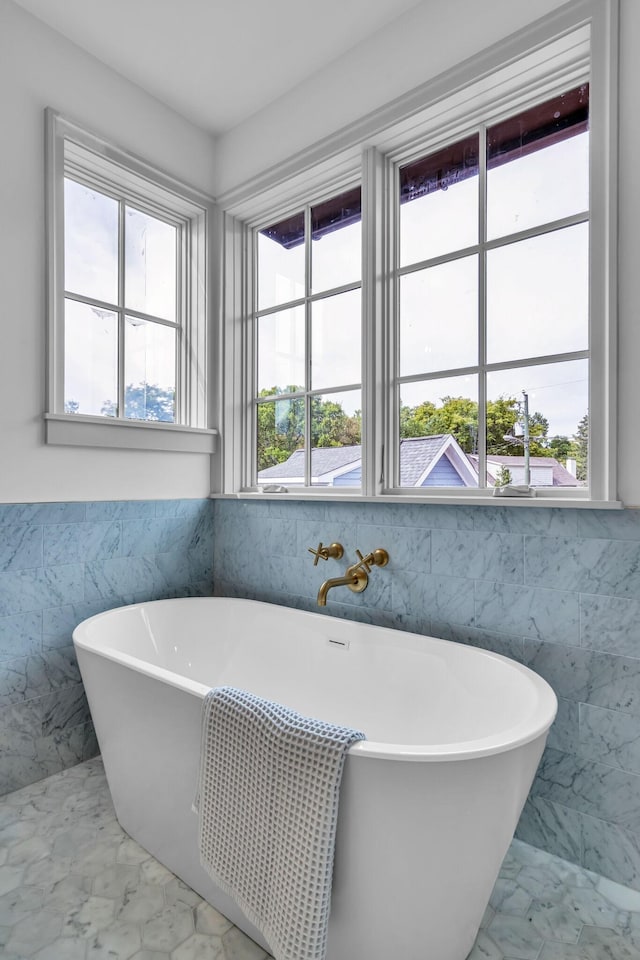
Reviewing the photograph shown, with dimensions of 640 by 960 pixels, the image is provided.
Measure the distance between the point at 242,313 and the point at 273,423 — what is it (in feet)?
1.99

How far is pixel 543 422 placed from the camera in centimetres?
175

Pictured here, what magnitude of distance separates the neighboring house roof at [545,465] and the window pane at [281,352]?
0.99 metres

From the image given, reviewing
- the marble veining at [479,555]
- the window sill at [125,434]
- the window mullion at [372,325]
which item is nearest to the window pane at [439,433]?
the window mullion at [372,325]

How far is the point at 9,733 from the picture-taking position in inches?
74.8

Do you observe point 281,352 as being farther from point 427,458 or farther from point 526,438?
point 526,438

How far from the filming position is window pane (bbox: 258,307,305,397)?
2.50 meters

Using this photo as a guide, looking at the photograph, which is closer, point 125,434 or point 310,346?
point 125,434

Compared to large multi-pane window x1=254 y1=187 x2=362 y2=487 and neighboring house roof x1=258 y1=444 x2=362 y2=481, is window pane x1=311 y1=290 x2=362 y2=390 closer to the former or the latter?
large multi-pane window x1=254 y1=187 x2=362 y2=487

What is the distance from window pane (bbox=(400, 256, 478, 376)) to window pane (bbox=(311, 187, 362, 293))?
0.30m

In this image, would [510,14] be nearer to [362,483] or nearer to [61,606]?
[362,483]

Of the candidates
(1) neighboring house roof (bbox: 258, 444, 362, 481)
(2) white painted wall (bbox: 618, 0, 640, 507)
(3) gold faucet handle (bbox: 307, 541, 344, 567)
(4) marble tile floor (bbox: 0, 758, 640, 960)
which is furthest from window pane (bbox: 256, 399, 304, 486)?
(4) marble tile floor (bbox: 0, 758, 640, 960)

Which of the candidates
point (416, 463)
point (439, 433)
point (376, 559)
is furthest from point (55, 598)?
point (439, 433)

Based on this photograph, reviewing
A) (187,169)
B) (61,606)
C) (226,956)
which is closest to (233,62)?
(187,169)

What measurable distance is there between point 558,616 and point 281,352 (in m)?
1.68
